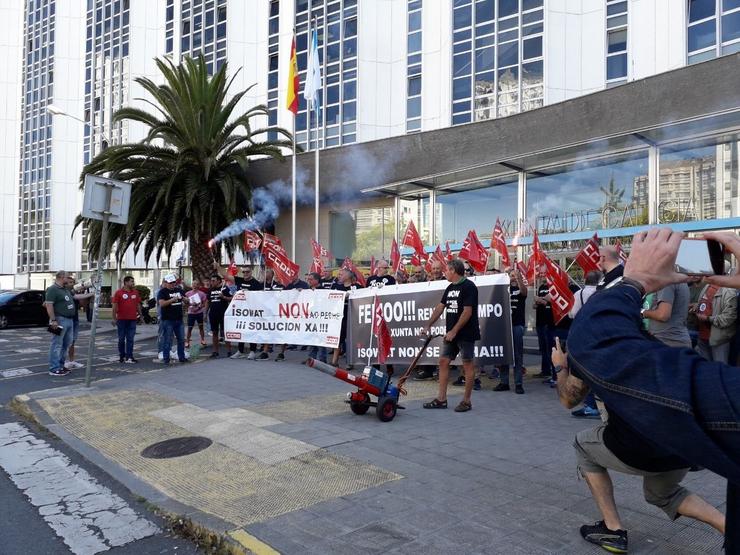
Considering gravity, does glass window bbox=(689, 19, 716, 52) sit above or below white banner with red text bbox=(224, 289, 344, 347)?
above

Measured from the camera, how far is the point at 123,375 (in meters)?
10.7

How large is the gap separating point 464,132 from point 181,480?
1397 cm

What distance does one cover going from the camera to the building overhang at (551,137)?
11789mm

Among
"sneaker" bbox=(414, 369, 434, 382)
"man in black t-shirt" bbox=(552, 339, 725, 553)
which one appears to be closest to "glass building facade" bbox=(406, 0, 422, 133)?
"sneaker" bbox=(414, 369, 434, 382)

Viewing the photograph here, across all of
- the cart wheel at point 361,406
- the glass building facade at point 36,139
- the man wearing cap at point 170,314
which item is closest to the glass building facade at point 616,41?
the man wearing cap at point 170,314

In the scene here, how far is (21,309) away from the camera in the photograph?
73.1ft

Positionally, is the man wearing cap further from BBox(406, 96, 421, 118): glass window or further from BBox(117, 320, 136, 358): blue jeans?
BBox(406, 96, 421, 118): glass window

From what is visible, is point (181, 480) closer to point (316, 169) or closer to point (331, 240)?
point (316, 169)

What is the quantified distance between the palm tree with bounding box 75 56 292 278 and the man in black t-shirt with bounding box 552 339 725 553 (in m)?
16.5

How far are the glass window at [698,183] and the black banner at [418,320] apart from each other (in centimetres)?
658

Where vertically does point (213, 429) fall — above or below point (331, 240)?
below

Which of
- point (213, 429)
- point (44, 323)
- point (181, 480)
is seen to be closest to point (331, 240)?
point (44, 323)

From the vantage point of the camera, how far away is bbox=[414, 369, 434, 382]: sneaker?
9.72 metres

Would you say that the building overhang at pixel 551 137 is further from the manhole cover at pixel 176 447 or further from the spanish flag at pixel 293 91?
the manhole cover at pixel 176 447
